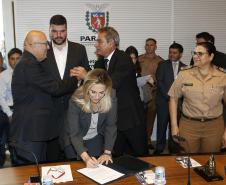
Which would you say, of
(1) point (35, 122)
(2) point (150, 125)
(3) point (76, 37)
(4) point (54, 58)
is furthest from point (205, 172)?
(3) point (76, 37)

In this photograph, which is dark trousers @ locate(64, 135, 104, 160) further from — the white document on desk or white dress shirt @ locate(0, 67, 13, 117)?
white dress shirt @ locate(0, 67, 13, 117)

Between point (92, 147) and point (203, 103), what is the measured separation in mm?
1040

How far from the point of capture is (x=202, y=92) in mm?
2998

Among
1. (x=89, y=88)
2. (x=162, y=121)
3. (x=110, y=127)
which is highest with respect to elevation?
(x=89, y=88)

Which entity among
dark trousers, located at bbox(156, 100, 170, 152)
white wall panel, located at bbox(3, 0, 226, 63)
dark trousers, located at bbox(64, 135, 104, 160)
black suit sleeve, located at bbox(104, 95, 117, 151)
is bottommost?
dark trousers, located at bbox(156, 100, 170, 152)

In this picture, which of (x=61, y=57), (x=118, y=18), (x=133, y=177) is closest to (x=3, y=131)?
(x=61, y=57)

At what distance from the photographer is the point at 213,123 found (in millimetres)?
3061

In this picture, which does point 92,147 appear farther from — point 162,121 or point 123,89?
point 162,121

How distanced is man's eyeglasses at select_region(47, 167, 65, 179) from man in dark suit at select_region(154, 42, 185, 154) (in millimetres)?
2810

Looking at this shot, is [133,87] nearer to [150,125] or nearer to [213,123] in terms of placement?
[213,123]

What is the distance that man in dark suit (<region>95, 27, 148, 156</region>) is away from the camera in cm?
321

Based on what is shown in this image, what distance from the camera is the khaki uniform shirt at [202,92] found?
3006mm

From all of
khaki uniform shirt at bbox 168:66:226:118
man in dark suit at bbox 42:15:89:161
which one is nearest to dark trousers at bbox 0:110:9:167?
man in dark suit at bbox 42:15:89:161

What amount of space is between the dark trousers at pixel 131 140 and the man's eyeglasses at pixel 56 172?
1.37 m
